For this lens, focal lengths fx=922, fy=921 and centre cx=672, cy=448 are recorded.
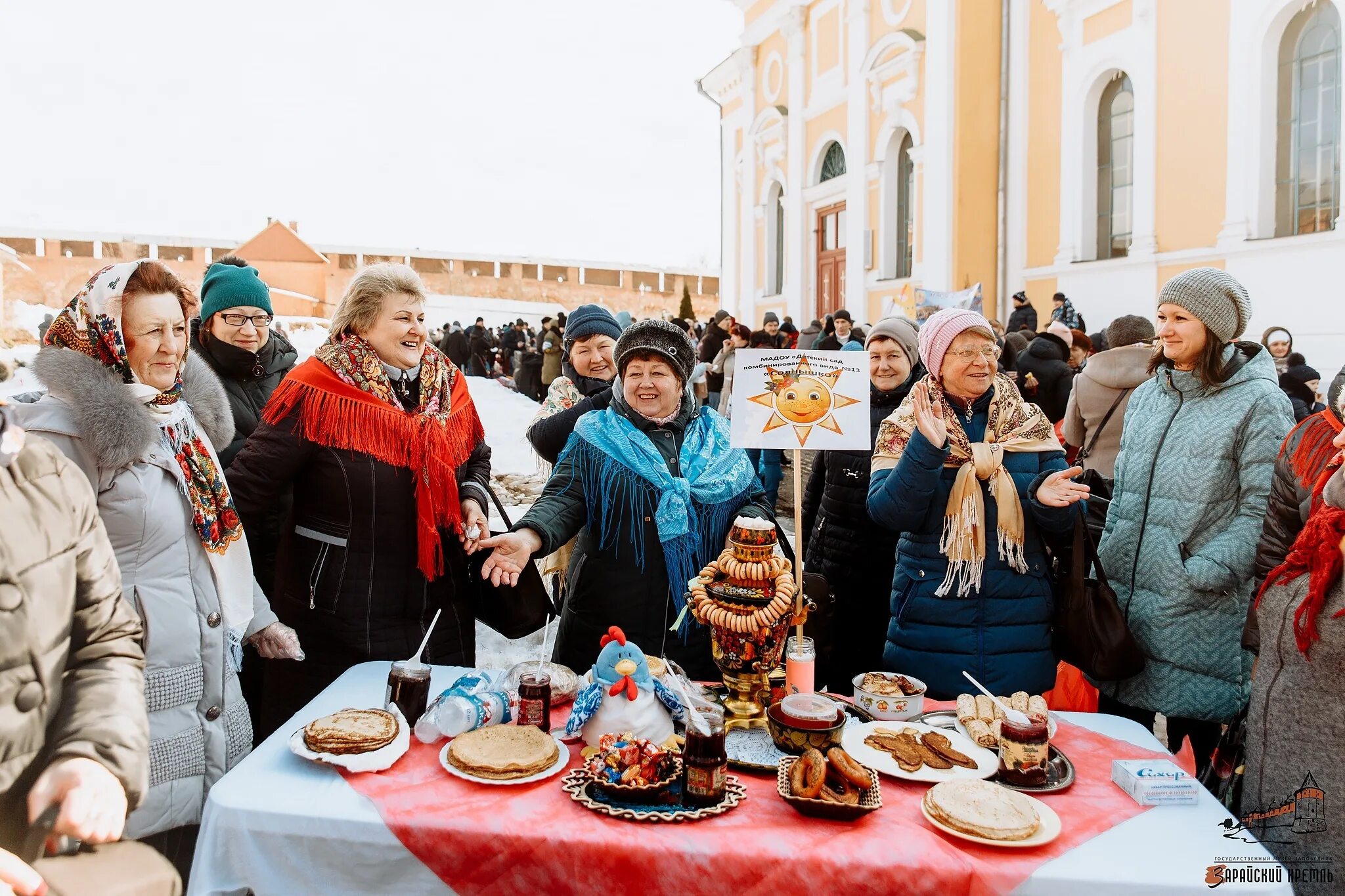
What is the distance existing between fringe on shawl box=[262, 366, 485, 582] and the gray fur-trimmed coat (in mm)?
582

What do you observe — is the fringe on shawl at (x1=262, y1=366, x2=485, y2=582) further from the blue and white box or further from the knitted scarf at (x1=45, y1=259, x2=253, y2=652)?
the blue and white box

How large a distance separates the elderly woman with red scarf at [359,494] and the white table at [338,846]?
3.07ft

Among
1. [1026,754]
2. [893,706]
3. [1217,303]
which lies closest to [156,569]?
[893,706]

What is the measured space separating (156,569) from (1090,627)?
2.63m

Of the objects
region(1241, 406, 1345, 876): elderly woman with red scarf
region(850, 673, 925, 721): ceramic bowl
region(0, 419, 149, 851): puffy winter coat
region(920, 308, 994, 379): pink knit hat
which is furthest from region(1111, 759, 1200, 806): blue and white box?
region(0, 419, 149, 851): puffy winter coat

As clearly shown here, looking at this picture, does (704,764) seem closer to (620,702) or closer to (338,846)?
(620,702)

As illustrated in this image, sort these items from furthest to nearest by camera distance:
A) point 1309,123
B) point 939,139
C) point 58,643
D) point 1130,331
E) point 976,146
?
point 939,139, point 976,146, point 1309,123, point 1130,331, point 58,643

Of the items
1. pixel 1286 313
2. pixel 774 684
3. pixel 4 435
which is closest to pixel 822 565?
pixel 774 684

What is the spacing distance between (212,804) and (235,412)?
194 cm

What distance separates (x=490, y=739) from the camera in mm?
2123

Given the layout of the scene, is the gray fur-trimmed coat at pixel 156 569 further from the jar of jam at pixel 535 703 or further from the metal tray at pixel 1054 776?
the metal tray at pixel 1054 776

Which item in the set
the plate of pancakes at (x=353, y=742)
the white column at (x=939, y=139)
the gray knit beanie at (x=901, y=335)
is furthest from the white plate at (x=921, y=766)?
the white column at (x=939, y=139)

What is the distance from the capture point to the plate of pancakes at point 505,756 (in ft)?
6.55

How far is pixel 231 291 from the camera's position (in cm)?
355
